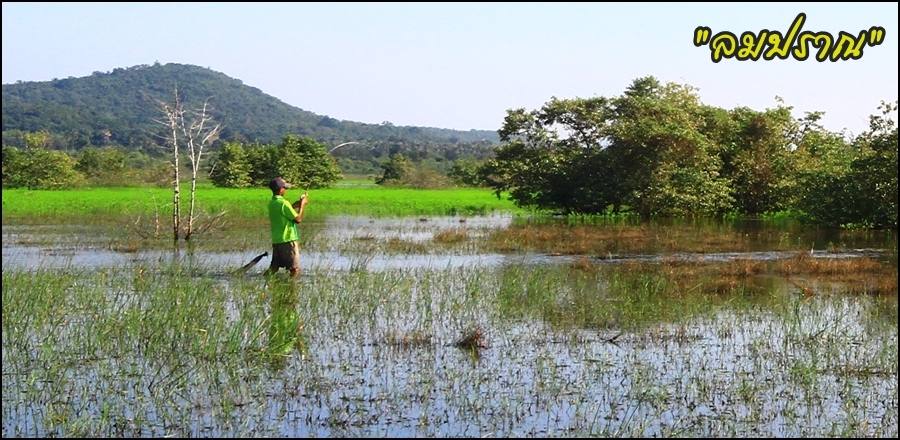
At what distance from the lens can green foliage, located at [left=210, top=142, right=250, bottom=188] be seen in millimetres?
52791

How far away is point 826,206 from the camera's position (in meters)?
26.1

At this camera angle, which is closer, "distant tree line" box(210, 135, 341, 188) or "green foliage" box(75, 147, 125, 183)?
"distant tree line" box(210, 135, 341, 188)

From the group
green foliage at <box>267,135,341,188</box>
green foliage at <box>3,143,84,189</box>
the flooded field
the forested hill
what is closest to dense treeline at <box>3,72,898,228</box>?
green foliage at <box>267,135,341,188</box>

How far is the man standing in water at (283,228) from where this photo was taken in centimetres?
1255

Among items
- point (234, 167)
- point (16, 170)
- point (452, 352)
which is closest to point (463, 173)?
point (234, 167)

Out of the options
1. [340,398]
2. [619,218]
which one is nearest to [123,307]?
[340,398]

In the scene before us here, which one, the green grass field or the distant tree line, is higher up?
the distant tree line

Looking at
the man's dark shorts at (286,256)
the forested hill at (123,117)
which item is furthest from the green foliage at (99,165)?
the forested hill at (123,117)

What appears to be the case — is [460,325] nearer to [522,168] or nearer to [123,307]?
[123,307]

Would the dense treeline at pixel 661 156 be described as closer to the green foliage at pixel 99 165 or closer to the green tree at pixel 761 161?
the green tree at pixel 761 161

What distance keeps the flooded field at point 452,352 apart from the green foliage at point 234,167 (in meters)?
37.9

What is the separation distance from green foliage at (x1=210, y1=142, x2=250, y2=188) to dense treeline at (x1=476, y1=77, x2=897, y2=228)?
68.0 ft

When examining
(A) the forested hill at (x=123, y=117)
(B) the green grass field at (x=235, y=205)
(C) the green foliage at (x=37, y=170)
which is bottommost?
(B) the green grass field at (x=235, y=205)

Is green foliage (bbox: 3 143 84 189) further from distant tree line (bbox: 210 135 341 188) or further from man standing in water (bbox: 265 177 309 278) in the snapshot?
man standing in water (bbox: 265 177 309 278)
